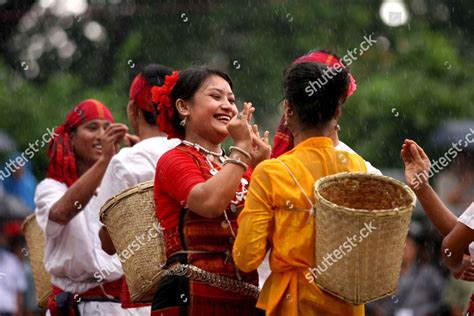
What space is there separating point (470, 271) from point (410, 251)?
611 centimetres

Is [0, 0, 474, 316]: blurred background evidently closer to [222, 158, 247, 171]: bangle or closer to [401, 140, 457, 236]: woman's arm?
[401, 140, 457, 236]: woman's arm

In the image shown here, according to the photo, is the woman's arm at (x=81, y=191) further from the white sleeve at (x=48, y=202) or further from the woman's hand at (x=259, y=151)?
the woman's hand at (x=259, y=151)

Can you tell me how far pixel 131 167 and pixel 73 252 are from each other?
3.20 feet

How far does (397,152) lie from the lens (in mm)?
14938

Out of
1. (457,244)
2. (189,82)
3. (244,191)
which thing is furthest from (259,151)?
(457,244)

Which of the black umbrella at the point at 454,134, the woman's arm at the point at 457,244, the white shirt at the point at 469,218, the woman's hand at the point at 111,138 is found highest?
the woman's hand at the point at 111,138

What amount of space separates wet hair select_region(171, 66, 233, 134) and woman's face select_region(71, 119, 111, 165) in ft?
6.52

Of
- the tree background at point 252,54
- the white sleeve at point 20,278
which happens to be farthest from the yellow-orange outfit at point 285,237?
the tree background at point 252,54

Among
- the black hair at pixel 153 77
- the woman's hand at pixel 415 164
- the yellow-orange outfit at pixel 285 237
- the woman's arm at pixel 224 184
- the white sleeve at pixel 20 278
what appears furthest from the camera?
the white sleeve at pixel 20 278

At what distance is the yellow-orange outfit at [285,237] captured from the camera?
5.11 m

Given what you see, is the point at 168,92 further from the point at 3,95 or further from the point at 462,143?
the point at 3,95

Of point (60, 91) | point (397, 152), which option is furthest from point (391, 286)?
point (60, 91)

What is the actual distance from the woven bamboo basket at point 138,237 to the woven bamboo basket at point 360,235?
1064 millimetres

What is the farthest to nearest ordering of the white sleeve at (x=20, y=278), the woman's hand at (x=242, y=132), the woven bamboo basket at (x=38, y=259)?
the white sleeve at (x=20, y=278)
the woven bamboo basket at (x=38, y=259)
the woman's hand at (x=242, y=132)
